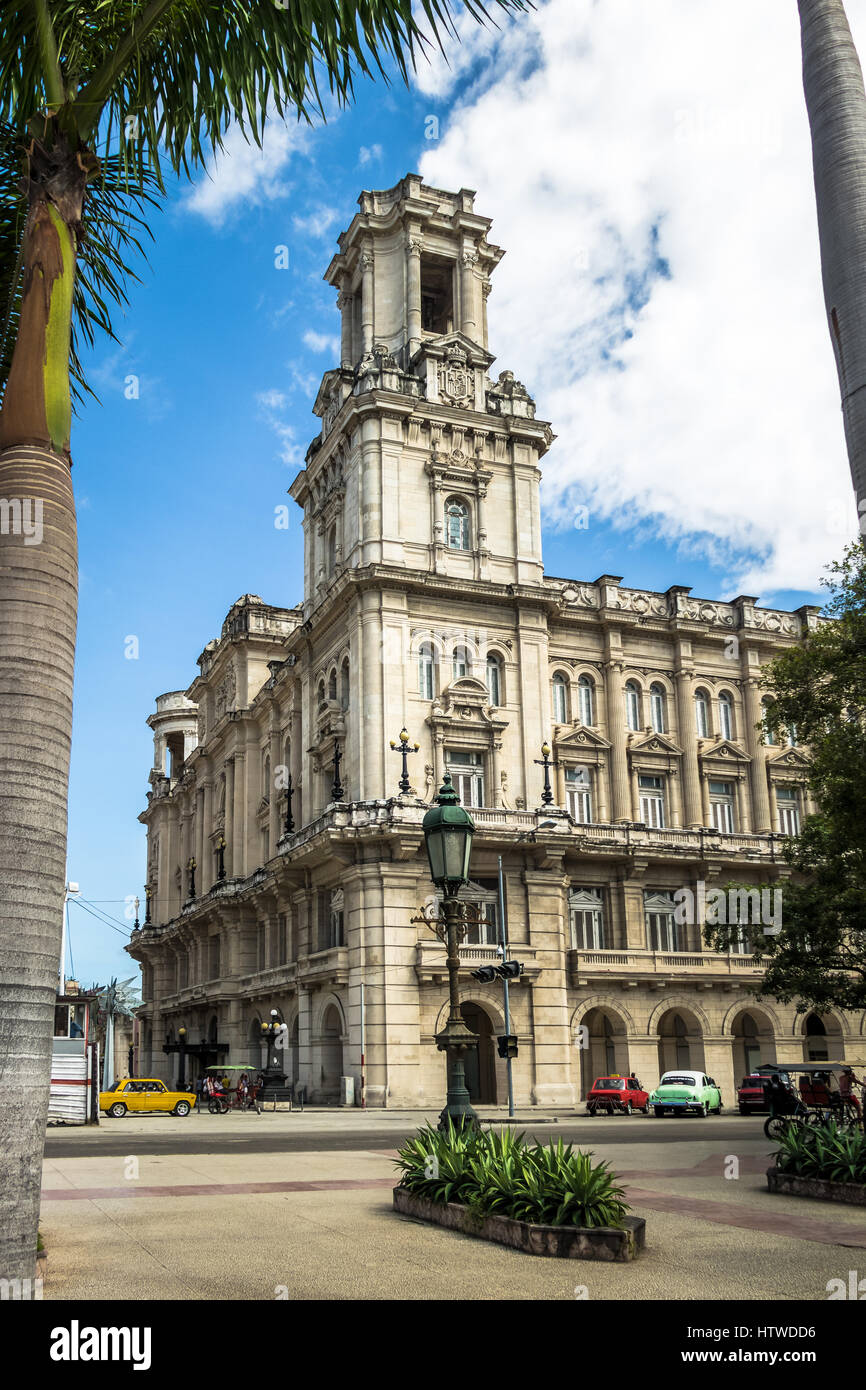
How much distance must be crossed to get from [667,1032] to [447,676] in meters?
20.4

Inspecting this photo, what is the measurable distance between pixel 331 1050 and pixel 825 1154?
123 feet

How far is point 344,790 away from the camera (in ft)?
168

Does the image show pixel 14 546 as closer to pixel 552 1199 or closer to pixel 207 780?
pixel 552 1199

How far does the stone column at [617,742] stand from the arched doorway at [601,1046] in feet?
30.4

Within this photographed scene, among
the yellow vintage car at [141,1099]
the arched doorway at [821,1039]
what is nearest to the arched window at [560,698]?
the arched doorway at [821,1039]

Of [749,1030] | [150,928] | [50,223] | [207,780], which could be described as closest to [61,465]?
[50,223]

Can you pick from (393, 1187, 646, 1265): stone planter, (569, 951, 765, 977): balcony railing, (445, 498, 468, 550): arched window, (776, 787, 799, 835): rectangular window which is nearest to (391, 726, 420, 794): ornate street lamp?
(445, 498, 468, 550): arched window

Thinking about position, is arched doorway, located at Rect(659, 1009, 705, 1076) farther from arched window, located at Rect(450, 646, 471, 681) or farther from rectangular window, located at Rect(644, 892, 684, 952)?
arched window, located at Rect(450, 646, 471, 681)

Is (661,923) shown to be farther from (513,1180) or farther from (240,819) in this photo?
(513,1180)

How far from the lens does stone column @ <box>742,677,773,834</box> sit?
199 ft

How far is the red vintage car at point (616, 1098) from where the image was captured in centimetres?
4312

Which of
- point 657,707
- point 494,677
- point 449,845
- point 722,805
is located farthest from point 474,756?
point 449,845

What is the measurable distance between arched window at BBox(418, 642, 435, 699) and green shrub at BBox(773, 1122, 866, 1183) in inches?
1368

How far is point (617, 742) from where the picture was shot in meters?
58.0
